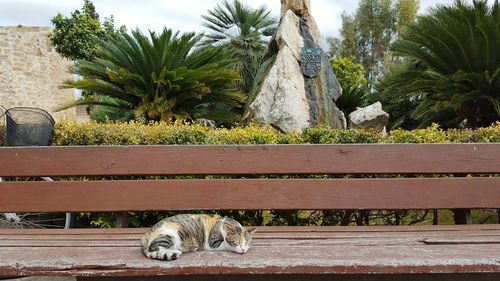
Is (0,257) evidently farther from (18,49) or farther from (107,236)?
(18,49)

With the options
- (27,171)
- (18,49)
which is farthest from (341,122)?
(18,49)

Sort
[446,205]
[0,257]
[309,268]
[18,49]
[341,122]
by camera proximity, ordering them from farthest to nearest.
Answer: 1. [18,49]
2. [341,122]
3. [446,205]
4. [0,257]
5. [309,268]

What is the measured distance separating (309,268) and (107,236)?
125 centimetres

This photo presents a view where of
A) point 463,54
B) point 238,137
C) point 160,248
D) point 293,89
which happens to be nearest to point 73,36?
point 293,89

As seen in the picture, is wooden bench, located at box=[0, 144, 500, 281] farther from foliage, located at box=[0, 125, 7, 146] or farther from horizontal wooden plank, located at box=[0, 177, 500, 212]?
foliage, located at box=[0, 125, 7, 146]

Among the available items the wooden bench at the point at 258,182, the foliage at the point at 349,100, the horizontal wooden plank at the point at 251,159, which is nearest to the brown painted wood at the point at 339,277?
the wooden bench at the point at 258,182

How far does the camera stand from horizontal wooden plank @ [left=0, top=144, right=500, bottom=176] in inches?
120

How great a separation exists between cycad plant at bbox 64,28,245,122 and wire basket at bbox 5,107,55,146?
4.27 metres

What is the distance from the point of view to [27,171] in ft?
10.1

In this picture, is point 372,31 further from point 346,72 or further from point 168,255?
point 168,255

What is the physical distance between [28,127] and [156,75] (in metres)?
4.90

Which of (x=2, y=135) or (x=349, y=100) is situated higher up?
(x=349, y=100)

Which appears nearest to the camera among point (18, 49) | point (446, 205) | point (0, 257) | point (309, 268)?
point (309, 268)

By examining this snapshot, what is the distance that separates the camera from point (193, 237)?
7.60 ft
